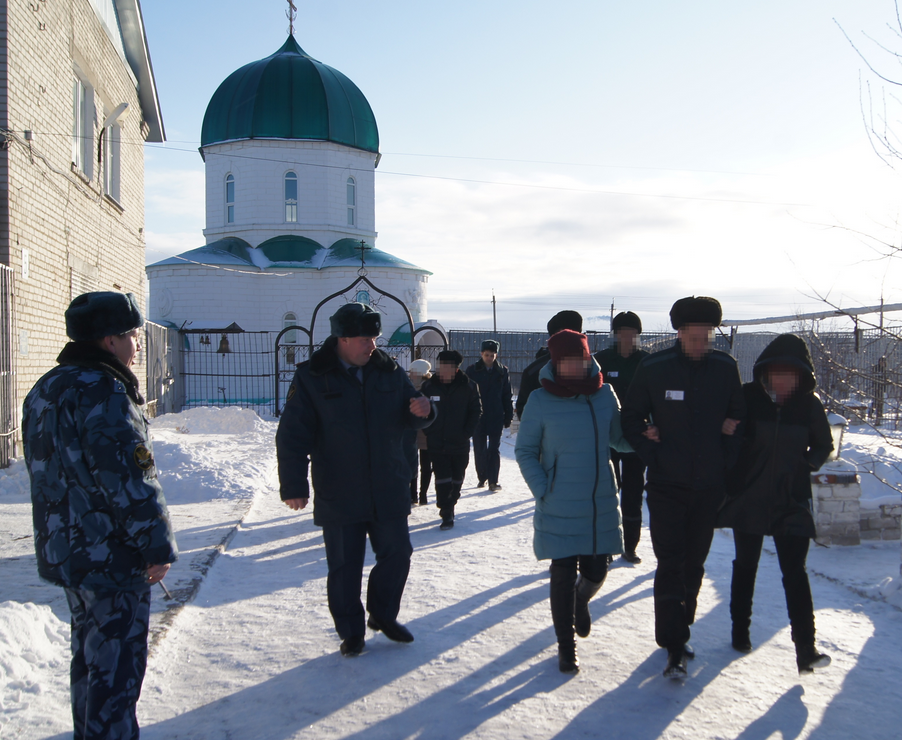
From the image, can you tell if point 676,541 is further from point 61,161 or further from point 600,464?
point 61,161

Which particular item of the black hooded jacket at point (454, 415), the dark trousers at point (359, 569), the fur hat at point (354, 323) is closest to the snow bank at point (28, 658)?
the dark trousers at point (359, 569)

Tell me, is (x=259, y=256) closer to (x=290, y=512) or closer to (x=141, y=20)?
(x=141, y=20)

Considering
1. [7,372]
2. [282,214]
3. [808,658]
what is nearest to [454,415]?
[808,658]

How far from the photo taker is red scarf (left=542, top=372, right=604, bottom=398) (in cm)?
378

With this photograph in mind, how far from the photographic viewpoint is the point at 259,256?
Answer: 28.5m

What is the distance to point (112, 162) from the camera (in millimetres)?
14148

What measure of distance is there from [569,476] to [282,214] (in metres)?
27.1

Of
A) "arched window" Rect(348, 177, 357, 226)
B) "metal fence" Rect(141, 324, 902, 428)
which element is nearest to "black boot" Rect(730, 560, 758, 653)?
"metal fence" Rect(141, 324, 902, 428)

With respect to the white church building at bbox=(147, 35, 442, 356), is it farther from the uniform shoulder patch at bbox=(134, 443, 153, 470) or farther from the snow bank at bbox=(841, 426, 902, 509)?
the uniform shoulder patch at bbox=(134, 443, 153, 470)

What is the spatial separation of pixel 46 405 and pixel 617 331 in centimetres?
458

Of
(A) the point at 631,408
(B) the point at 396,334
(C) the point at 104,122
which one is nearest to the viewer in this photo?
(A) the point at 631,408

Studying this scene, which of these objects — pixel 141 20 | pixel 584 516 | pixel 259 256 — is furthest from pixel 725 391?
pixel 259 256

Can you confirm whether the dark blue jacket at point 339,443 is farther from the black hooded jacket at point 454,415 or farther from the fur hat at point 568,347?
the black hooded jacket at point 454,415

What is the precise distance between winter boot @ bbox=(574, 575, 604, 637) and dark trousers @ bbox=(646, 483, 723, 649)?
0.33m
